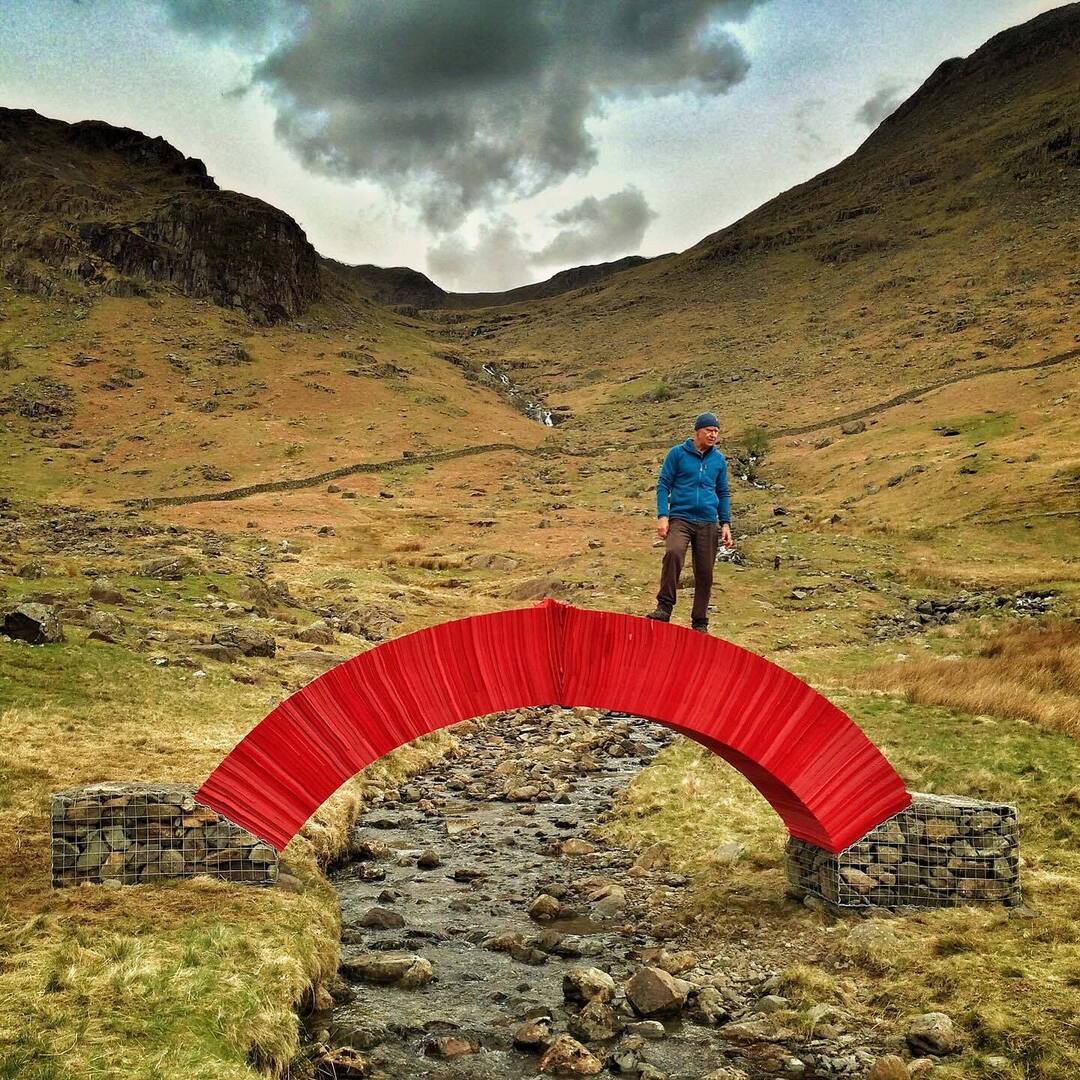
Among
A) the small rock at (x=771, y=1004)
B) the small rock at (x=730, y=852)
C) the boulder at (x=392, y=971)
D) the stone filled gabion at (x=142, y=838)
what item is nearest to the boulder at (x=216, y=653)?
the stone filled gabion at (x=142, y=838)

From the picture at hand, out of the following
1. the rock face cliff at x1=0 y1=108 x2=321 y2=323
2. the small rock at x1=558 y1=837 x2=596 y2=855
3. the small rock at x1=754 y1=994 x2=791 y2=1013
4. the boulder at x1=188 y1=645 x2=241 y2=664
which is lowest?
the small rock at x1=754 y1=994 x2=791 y2=1013

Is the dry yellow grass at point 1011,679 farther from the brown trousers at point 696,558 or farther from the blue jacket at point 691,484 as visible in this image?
the blue jacket at point 691,484

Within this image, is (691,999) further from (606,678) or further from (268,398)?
(268,398)

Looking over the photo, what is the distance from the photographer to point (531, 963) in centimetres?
1080

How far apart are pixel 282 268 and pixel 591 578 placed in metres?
106

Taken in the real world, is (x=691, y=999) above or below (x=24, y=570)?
below

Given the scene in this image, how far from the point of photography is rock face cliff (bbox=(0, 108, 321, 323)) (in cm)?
11250

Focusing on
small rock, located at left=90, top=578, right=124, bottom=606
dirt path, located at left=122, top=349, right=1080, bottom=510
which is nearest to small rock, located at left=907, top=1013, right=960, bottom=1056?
small rock, located at left=90, top=578, right=124, bottom=606

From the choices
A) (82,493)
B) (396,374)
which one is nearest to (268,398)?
(396,374)

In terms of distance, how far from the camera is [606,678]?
381 inches

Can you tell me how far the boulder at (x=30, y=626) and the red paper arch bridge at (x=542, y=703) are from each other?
1179 cm

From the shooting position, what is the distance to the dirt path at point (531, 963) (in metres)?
8.57

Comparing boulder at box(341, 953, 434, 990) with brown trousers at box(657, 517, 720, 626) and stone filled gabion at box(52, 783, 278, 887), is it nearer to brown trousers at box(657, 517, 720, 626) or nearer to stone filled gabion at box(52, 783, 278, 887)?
stone filled gabion at box(52, 783, 278, 887)

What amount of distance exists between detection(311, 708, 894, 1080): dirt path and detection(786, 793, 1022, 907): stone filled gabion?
1186 mm
